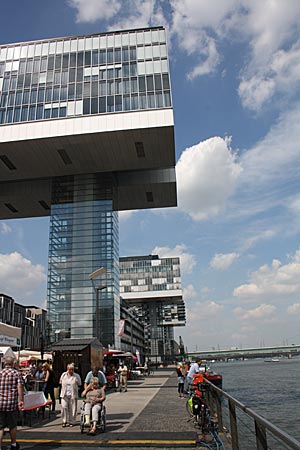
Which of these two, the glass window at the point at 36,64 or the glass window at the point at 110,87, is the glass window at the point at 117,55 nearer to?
the glass window at the point at 110,87

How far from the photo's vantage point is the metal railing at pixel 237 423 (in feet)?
11.5

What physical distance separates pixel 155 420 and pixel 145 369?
4011 cm

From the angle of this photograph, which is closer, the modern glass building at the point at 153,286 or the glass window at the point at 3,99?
the glass window at the point at 3,99

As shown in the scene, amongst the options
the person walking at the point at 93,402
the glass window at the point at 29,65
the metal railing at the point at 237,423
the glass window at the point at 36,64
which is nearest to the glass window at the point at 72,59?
the glass window at the point at 36,64

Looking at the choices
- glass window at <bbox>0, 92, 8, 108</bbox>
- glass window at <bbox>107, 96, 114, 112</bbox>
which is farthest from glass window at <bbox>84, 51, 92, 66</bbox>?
glass window at <bbox>0, 92, 8, 108</bbox>

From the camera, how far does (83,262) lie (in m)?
40.3

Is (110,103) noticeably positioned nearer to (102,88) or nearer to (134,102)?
(102,88)

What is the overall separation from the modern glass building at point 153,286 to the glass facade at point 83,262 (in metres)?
59.1

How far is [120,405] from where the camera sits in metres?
14.8

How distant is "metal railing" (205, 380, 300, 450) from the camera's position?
11.5 ft

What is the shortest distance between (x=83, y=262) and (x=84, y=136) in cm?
1246

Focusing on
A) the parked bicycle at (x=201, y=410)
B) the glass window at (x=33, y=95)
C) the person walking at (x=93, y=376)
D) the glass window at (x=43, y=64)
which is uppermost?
the glass window at (x=43, y=64)

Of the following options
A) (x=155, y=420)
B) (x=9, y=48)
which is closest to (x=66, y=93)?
(x=9, y=48)

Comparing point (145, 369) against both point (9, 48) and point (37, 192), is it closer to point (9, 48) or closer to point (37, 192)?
point (37, 192)
